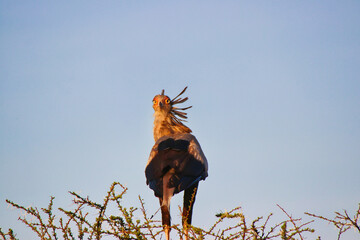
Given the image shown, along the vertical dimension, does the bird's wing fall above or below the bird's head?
below

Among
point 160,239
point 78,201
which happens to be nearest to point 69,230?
point 78,201

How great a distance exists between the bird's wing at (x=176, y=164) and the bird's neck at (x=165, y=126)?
3.04 feet

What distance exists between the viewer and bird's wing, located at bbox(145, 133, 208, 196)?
616 cm

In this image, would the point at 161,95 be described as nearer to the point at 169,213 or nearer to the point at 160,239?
the point at 169,213

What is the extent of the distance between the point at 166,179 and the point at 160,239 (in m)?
2.07

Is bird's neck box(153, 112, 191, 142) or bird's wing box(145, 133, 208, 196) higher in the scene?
bird's neck box(153, 112, 191, 142)

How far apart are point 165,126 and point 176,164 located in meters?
1.73

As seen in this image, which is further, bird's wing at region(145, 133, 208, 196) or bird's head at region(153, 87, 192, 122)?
bird's head at region(153, 87, 192, 122)

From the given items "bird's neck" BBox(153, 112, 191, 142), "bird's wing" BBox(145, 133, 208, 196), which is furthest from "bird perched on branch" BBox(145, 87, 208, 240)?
"bird's neck" BBox(153, 112, 191, 142)

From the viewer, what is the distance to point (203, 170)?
6633 mm

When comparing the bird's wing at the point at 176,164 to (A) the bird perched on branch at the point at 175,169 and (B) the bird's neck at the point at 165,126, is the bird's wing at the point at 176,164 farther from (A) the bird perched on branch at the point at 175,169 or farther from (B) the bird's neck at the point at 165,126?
(B) the bird's neck at the point at 165,126

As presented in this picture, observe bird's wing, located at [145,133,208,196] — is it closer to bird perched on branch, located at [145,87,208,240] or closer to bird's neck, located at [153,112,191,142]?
bird perched on branch, located at [145,87,208,240]

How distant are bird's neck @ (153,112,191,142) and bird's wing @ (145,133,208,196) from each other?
3.04ft

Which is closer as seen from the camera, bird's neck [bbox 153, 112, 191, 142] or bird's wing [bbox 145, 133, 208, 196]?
bird's wing [bbox 145, 133, 208, 196]
